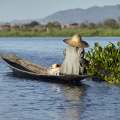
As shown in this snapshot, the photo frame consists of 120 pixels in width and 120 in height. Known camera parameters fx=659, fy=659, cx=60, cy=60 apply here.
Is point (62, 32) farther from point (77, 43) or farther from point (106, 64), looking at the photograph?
point (77, 43)

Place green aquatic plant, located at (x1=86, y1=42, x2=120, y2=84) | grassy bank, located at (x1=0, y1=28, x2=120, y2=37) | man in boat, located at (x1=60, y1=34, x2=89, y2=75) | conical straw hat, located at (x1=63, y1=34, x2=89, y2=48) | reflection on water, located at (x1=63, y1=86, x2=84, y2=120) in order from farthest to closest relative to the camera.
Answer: grassy bank, located at (x1=0, y1=28, x2=120, y2=37), green aquatic plant, located at (x1=86, y1=42, x2=120, y2=84), man in boat, located at (x1=60, y1=34, x2=89, y2=75), conical straw hat, located at (x1=63, y1=34, x2=89, y2=48), reflection on water, located at (x1=63, y1=86, x2=84, y2=120)

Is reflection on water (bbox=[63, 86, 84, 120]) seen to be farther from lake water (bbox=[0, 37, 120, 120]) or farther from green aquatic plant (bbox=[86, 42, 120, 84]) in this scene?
green aquatic plant (bbox=[86, 42, 120, 84])

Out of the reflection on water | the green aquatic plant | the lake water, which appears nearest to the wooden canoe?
the lake water

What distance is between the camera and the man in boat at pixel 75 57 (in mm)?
21781

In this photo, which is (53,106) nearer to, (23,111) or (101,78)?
(23,111)

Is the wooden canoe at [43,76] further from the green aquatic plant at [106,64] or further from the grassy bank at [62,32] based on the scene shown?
the grassy bank at [62,32]

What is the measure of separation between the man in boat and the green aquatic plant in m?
0.95

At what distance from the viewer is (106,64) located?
23.1m

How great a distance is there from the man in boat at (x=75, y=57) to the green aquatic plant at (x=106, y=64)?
3.12ft

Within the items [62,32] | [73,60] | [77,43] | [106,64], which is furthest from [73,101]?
[62,32]

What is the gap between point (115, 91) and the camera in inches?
849

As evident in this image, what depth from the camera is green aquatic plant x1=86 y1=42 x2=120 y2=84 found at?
75.4ft

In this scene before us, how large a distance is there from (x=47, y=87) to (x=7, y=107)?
5003mm

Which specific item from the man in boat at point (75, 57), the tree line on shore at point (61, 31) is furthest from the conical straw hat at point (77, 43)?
the tree line on shore at point (61, 31)
